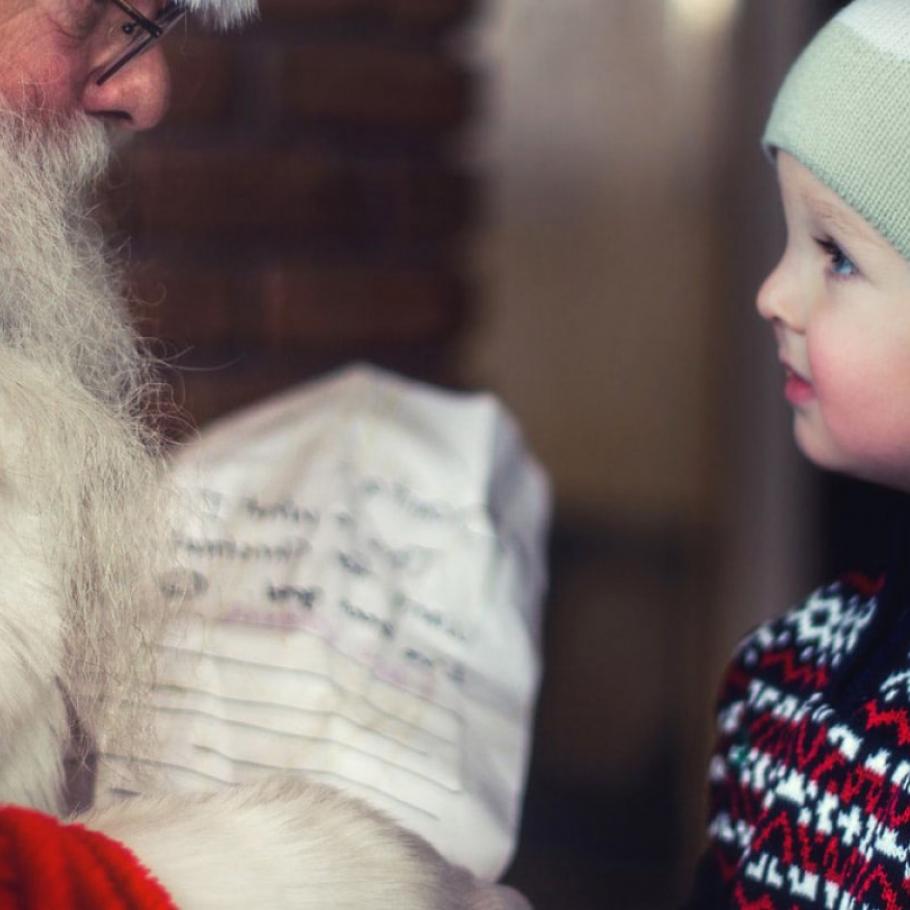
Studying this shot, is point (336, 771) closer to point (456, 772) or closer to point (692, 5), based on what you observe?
point (456, 772)

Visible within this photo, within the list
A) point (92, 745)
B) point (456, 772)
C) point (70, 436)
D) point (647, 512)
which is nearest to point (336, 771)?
point (456, 772)

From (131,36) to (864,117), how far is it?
1.49 feet

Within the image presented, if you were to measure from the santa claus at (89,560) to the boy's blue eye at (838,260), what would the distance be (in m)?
0.40

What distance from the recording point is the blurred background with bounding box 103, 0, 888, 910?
1.89 metres

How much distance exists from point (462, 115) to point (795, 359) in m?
1.12

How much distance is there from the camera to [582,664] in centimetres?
259

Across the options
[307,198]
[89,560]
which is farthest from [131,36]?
[307,198]

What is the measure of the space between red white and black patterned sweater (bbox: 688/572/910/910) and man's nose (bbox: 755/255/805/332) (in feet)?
0.60

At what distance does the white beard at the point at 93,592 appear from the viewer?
65cm

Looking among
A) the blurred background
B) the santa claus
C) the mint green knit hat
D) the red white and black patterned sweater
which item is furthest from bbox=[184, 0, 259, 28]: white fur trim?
the blurred background

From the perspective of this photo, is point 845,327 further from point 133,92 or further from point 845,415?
point 133,92

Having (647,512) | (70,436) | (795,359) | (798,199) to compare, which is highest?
(798,199)

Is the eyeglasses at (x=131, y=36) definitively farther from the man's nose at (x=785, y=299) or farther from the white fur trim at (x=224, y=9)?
the man's nose at (x=785, y=299)

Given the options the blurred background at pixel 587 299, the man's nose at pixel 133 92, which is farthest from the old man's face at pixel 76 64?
the blurred background at pixel 587 299
